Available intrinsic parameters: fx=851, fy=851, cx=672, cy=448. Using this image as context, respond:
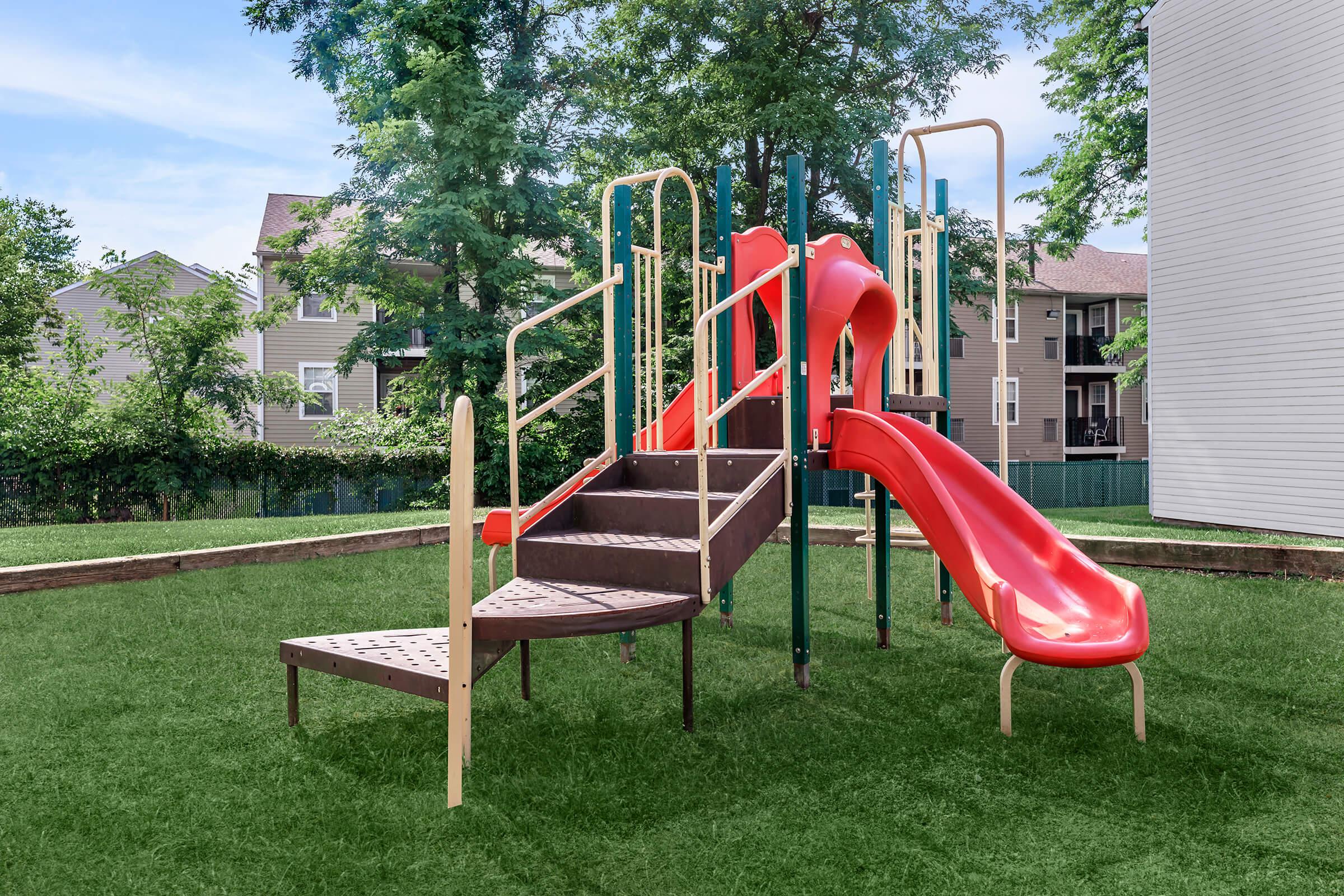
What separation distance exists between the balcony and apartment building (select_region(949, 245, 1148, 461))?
0.03 m

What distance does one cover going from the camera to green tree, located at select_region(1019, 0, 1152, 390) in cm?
1997

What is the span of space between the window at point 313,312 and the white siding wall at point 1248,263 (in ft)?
60.3

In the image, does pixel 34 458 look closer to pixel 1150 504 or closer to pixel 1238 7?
pixel 1150 504

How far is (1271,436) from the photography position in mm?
11641

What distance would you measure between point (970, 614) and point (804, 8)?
1514 centimetres

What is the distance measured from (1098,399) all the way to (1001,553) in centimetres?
2862

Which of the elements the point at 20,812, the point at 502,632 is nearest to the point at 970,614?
the point at 502,632

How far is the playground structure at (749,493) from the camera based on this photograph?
3.39 metres

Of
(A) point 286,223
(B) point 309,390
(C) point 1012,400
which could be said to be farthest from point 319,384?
(C) point 1012,400

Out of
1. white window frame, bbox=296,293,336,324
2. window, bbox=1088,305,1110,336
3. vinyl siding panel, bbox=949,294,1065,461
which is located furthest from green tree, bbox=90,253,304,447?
window, bbox=1088,305,1110,336

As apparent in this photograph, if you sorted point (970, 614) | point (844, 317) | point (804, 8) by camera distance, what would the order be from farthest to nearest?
point (804, 8)
point (970, 614)
point (844, 317)

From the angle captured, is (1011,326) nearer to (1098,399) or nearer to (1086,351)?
(1086,351)

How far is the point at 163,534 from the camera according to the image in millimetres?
9078

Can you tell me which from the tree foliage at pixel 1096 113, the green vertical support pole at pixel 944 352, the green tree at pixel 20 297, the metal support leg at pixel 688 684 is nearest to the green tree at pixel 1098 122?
the tree foliage at pixel 1096 113
